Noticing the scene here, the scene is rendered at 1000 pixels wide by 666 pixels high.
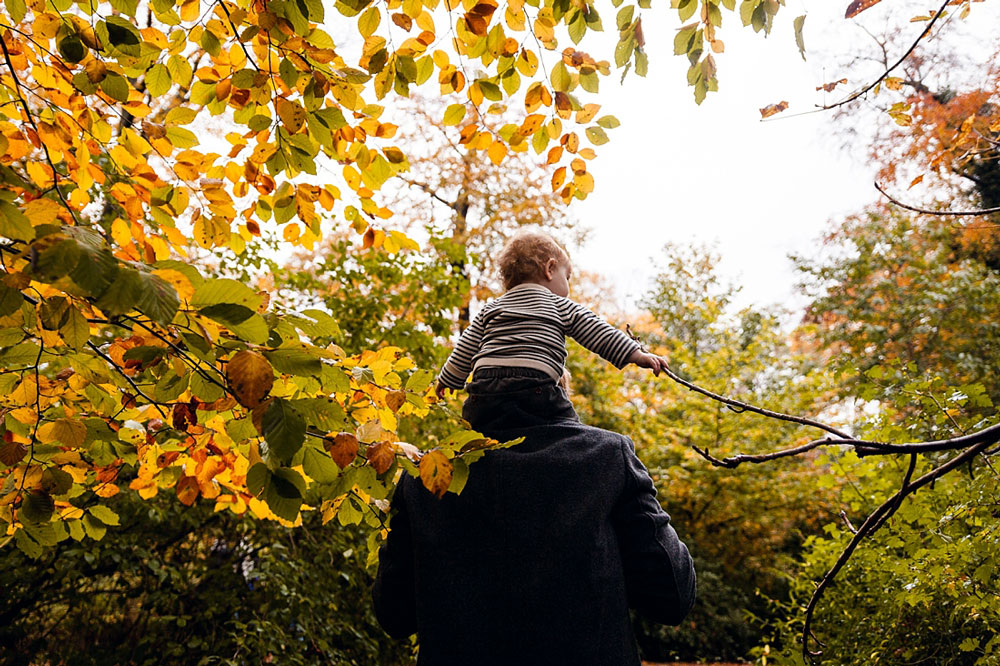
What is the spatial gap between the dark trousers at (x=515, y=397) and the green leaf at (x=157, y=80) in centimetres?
95

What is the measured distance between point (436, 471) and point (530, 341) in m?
0.67

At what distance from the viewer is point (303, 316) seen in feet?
3.41

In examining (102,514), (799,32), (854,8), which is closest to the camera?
(799,32)

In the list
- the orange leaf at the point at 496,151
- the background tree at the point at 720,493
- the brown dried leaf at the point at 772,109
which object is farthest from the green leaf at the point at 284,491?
the background tree at the point at 720,493

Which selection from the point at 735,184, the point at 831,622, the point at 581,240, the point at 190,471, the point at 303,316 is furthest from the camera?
the point at 735,184

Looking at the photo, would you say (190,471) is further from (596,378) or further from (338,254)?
(596,378)

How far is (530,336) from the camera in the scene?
1.61 meters

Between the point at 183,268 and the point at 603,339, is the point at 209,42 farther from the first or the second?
the point at 603,339

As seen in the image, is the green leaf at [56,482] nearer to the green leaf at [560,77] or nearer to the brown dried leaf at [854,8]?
the green leaf at [560,77]

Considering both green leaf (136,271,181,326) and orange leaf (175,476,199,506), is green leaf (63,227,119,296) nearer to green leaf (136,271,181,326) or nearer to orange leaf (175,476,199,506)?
green leaf (136,271,181,326)

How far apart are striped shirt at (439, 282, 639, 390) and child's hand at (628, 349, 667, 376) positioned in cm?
2

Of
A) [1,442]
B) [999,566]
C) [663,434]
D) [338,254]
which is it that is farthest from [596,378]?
[1,442]

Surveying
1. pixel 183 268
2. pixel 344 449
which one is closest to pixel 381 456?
pixel 344 449

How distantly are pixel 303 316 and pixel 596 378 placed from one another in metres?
6.11
